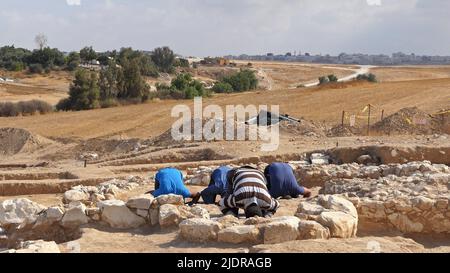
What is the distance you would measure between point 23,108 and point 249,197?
87.0ft

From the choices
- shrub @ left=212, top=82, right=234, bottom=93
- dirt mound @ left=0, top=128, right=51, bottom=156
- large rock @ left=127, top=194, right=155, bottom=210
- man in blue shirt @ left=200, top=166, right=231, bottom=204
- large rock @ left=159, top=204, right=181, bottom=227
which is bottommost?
dirt mound @ left=0, top=128, right=51, bottom=156

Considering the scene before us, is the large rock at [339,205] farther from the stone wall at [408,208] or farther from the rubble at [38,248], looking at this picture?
the rubble at [38,248]

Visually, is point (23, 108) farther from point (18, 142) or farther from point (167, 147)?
point (167, 147)

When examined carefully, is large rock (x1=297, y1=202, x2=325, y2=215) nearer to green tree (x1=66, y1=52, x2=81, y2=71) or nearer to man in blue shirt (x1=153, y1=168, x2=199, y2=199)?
man in blue shirt (x1=153, y1=168, x2=199, y2=199)

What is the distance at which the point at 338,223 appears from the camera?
5910 mm

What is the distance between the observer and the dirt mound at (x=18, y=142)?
69.7 ft

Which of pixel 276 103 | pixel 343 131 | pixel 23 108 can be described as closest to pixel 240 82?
pixel 276 103

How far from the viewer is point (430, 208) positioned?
6906 millimetres

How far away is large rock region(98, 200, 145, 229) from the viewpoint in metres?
6.73

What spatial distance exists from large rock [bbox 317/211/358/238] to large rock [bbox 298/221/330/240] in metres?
0.15

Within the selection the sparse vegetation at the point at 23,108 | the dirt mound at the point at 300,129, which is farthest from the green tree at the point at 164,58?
the dirt mound at the point at 300,129

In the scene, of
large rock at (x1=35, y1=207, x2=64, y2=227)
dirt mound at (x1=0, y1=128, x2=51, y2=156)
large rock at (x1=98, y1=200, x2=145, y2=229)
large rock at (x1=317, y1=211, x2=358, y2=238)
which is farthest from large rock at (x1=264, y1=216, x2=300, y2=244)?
dirt mound at (x1=0, y1=128, x2=51, y2=156)

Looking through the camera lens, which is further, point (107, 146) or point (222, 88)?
point (222, 88)

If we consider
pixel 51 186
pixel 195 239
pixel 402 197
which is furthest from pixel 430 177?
pixel 51 186
